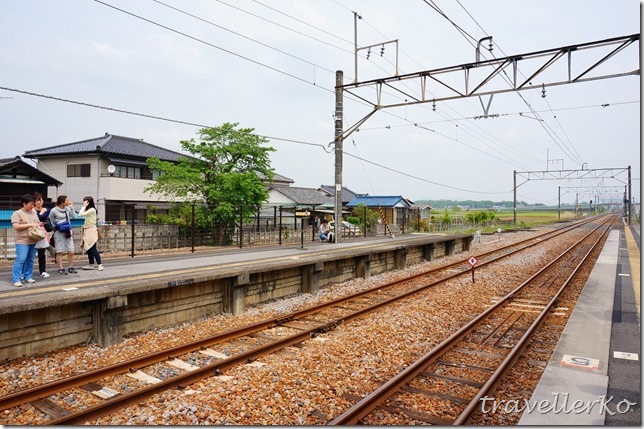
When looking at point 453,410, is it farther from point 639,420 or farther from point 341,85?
point 341,85

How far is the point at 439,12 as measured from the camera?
1142 centimetres

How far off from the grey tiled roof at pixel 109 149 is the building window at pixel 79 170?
2.49ft

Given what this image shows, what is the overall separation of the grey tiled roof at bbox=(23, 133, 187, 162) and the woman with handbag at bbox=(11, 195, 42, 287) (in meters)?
17.0

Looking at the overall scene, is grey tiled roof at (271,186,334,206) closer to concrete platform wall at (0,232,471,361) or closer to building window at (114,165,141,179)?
building window at (114,165,141,179)

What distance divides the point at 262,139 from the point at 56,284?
14.3 meters

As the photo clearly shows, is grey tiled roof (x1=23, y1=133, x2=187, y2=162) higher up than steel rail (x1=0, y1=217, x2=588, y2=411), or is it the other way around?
grey tiled roof (x1=23, y1=133, x2=187, y2=162)

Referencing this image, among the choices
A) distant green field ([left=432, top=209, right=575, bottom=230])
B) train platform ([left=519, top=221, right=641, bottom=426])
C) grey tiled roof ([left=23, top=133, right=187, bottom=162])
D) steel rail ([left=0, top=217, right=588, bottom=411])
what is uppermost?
grey tiled roof ([left=23, top=133, right=187, bottom=162])

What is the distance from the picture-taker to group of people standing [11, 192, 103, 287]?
24.5 feet

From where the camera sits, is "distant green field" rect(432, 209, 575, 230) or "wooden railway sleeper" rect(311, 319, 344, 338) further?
"distant green field" rect(432, 209, 575, 230)

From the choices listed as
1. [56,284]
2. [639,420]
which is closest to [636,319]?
[639,420]

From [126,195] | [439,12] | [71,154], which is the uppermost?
[439,12]

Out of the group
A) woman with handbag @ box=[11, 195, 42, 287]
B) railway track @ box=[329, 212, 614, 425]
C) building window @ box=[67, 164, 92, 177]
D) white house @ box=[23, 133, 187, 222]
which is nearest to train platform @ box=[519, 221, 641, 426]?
railway track @ box=[329, 212, 614, 425]

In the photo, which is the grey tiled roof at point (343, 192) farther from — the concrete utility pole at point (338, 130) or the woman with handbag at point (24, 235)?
the woman with handbag at point (24, 235)

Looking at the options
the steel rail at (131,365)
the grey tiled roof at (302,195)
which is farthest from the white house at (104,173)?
the steel rail at (131,365)
